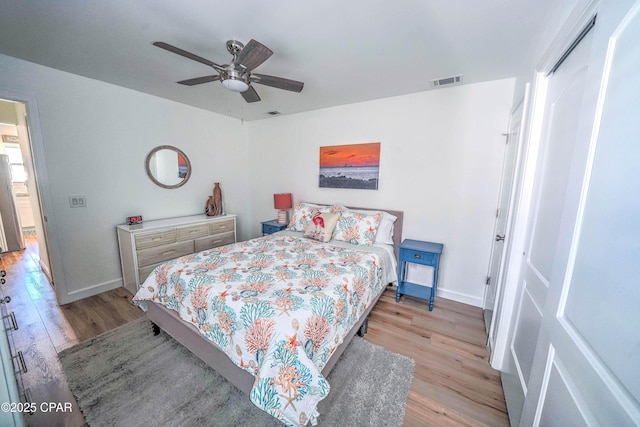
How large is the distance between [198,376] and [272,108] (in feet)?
11.0

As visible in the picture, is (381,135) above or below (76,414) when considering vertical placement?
above

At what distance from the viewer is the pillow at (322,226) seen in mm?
2775

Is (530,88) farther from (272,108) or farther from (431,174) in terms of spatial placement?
(272,108)

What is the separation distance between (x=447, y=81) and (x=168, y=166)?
12.3 feet

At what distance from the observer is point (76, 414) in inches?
55.1

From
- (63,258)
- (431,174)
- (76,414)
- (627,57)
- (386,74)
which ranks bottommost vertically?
(76,414)

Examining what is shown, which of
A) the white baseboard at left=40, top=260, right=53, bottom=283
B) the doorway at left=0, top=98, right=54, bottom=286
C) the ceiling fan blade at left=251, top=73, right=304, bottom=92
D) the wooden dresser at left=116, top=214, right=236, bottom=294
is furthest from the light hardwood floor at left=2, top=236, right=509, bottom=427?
the ceiling fan blade at left=251, top=73, right=304, bottom=92

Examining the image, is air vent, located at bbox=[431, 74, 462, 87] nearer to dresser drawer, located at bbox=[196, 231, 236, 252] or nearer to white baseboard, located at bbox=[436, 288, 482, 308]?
white baseboard, located at bbox=[436, 288, 482, 308]

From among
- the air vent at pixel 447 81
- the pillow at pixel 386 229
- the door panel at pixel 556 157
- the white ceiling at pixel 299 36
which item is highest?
the white ceiling at pixel 299 36

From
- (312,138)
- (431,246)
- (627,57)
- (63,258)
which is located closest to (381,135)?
(312,138)

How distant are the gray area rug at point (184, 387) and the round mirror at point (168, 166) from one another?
2.05 meters

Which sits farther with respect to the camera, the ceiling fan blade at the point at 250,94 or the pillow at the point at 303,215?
the pillow at the point at 303,215

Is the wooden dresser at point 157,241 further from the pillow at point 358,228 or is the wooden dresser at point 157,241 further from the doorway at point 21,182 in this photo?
the pillow at point 358,228

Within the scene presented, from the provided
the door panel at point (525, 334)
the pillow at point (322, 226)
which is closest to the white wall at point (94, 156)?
the pillow at point (322, 226)
